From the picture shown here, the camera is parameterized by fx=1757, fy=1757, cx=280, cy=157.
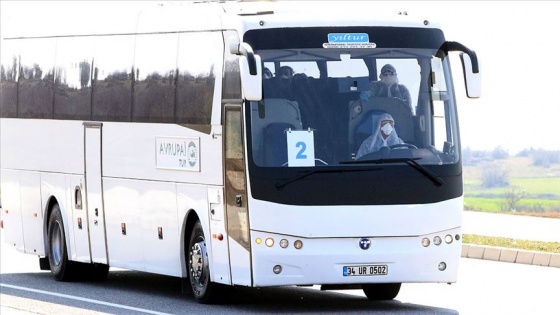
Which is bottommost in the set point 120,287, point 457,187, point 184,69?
point 120,287

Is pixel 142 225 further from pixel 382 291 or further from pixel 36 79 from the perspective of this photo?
pixel 36 79

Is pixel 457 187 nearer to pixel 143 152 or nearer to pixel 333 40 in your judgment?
pixel 333 40

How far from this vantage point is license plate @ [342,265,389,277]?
1770cm

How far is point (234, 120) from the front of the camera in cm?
1819

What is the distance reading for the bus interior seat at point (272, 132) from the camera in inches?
701

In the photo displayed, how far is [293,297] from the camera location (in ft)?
65.9

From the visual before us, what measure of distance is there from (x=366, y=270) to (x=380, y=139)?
4.43 ft

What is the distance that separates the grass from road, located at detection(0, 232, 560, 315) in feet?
2.54

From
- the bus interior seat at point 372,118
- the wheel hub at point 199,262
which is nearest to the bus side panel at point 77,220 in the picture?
the wheel hub at point 199,262

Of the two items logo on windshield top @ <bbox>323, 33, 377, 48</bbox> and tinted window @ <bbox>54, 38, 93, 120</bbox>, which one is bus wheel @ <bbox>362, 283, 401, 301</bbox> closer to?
logo on windshield top @ <bbox>323, 33, 377, 48</bbox>

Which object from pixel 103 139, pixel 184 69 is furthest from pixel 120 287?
pixel 184 69

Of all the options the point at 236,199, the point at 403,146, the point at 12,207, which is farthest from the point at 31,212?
the point at 403,146

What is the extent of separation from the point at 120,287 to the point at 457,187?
19.8ft

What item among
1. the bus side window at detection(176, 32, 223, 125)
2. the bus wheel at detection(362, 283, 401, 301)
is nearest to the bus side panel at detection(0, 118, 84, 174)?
the bus side window at detection(176, 32, 223, 125)
